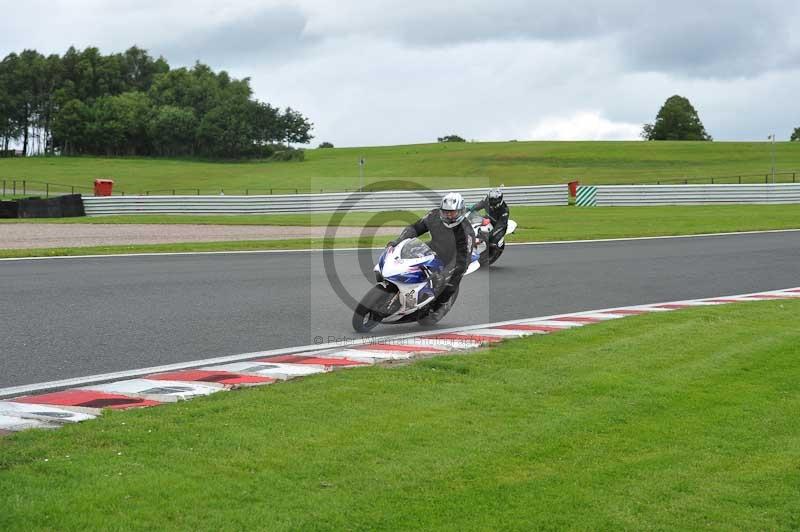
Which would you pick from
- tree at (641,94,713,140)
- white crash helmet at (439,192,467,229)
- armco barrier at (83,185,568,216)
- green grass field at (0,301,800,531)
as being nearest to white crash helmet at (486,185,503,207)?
white crash helmet at (439,192,467,229)

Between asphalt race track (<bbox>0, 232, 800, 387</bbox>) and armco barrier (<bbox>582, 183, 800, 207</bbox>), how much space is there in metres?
20.3

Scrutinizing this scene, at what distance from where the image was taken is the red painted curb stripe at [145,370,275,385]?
7952 mm

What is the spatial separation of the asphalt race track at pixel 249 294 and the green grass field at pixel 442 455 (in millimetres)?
2548

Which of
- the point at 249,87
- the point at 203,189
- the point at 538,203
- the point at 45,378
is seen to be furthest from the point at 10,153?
the point at 45,378

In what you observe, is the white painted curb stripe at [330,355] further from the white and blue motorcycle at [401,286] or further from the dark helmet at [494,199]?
the dark helmet at [494,199]

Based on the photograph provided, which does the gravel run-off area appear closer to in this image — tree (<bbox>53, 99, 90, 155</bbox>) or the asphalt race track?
the asphalt race track

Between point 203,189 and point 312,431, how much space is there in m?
65.1

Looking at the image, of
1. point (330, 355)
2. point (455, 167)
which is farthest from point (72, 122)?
point (330, 355)

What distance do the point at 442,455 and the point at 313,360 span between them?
333 cm

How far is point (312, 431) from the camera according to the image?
6246 millimetres

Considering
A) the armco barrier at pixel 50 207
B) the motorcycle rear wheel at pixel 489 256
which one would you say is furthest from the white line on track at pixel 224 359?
the armco barrier at pixel 50 207

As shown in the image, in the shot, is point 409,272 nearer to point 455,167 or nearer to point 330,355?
point 330,355

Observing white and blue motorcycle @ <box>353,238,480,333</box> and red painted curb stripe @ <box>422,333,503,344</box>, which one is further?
white and blue motorcycle @ <box>353,238,480,333</box>

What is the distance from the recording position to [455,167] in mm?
84625
